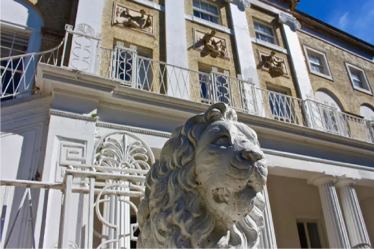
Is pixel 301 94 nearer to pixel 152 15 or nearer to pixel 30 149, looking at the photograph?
pixel 152 15

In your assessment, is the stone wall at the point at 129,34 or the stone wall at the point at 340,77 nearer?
the stone wall at the point at 129,34

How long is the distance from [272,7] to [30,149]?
12.1 metres

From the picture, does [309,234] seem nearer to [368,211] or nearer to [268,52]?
[368,211]

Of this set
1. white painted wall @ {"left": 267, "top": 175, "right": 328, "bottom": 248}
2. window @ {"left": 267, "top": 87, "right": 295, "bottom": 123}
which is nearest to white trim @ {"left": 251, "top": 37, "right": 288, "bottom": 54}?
window @ {"left": 267, "top": 87, "right": 295, "bottom": 123}

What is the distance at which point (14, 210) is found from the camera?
4145 mm

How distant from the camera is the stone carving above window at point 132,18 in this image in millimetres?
8727

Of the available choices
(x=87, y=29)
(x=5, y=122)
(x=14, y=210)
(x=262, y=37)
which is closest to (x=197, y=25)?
(x=262, y=37)

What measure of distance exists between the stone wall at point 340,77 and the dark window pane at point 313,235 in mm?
5498

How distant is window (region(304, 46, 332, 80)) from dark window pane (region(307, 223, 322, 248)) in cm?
674

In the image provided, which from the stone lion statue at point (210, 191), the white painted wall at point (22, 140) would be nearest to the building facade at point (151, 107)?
the white painted wall at point (22, 140)

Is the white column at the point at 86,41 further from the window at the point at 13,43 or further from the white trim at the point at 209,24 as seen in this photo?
the white trim at the point at 209,24

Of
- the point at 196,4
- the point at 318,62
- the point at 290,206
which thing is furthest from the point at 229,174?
the point at 318,62

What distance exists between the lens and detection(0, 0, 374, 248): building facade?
4.01 metres

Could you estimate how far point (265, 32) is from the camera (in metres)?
12.6
